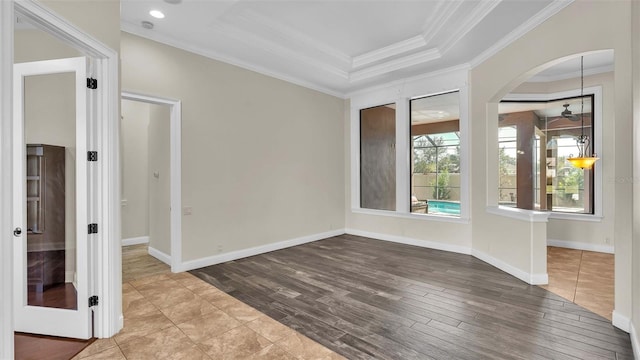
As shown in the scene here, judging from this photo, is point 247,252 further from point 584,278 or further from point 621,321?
point 584,278

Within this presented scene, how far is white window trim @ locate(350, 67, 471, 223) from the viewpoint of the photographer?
5.12m

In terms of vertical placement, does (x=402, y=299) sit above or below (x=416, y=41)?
below

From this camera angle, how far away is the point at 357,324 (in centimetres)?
279

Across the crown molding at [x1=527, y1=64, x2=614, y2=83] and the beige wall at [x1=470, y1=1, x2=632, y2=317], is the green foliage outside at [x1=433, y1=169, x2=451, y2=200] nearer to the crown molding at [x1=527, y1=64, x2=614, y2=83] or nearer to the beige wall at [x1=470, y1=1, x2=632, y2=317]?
the beige wall at [x1=470, y1=1, x2=632, y2=317]

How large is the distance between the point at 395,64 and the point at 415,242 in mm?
3374

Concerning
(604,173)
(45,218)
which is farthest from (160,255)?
(604,173)

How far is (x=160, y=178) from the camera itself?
16.9 ft

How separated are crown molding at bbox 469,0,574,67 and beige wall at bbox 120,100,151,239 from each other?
6.23 metres

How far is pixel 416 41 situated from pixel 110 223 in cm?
473

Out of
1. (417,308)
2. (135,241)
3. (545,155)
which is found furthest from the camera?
(545,155)

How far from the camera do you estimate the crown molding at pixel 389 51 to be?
4.71 m

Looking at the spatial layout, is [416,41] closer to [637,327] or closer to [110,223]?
[637,327]

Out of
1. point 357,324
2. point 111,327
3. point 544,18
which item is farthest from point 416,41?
point 111,327

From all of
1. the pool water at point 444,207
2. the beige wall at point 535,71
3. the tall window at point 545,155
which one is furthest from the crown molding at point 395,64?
the pool water at point 444,207
